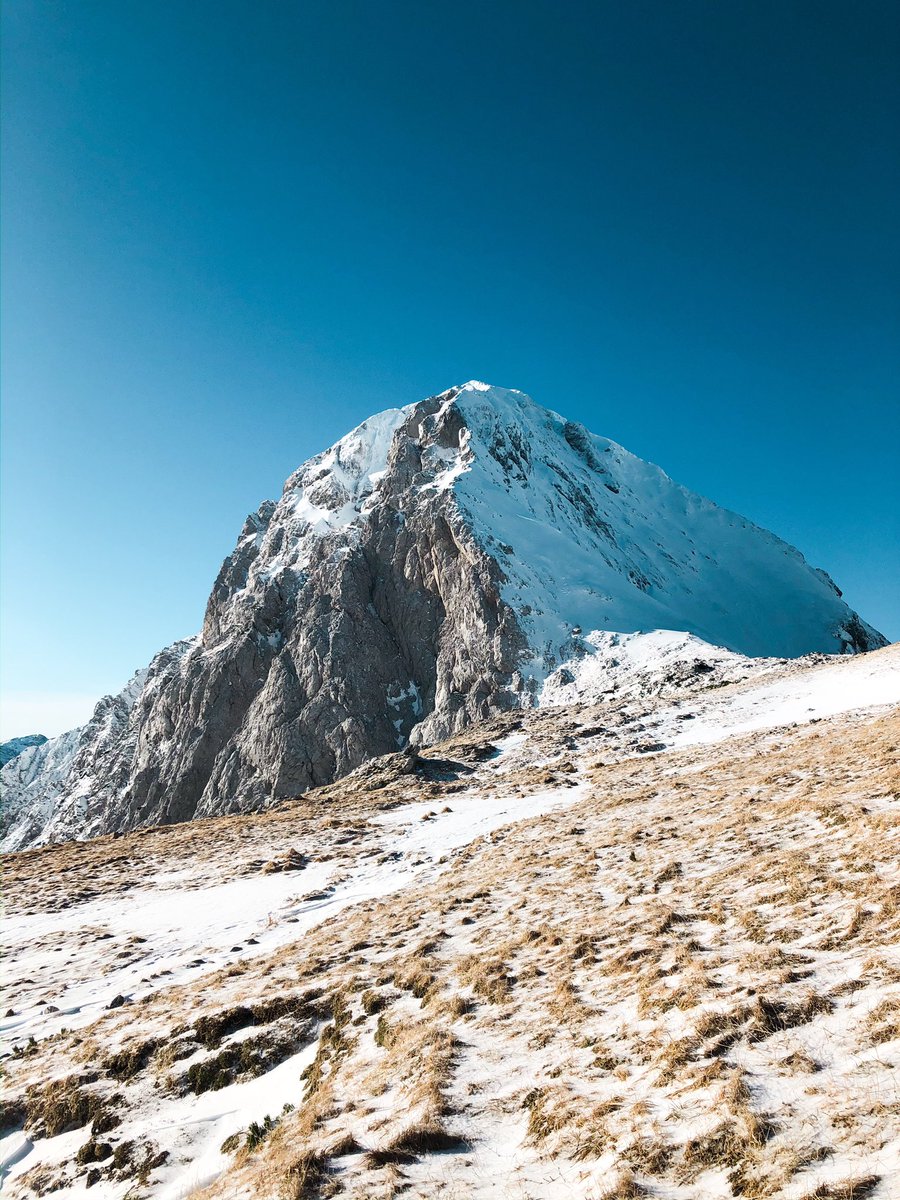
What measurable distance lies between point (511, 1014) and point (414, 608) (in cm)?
8145

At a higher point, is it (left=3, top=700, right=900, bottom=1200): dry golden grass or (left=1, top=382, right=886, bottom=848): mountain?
(left=1, top=382, right=886, bottom=848): mountain

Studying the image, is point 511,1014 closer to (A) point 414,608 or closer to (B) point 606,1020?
(B) point 606,1020

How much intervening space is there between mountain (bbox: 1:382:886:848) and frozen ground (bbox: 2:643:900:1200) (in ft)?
162

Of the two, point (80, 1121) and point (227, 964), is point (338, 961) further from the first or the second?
point (80, 1121)

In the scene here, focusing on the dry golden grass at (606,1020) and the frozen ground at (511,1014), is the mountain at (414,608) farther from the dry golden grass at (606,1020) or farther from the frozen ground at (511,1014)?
the dry golden grass at (606,1020)

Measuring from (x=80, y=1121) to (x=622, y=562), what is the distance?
321 ft

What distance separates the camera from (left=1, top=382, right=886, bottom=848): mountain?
7569cm

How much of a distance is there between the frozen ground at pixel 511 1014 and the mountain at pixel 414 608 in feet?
162

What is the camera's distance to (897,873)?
820 cm

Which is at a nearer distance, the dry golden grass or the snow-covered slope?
the dry golden grass

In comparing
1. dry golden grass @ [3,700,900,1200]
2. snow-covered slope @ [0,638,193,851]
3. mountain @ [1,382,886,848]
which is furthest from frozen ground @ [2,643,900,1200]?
snow-covered slope @ [0,638,193,851]

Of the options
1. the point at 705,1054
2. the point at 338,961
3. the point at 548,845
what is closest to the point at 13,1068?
the point at 338,961

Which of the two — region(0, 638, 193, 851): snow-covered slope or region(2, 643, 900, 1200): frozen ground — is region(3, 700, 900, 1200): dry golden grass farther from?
region(0, 638, 193, 851): snow-covered slope

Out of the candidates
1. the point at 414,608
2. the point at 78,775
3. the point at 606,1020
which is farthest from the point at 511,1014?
the point at 78,775
